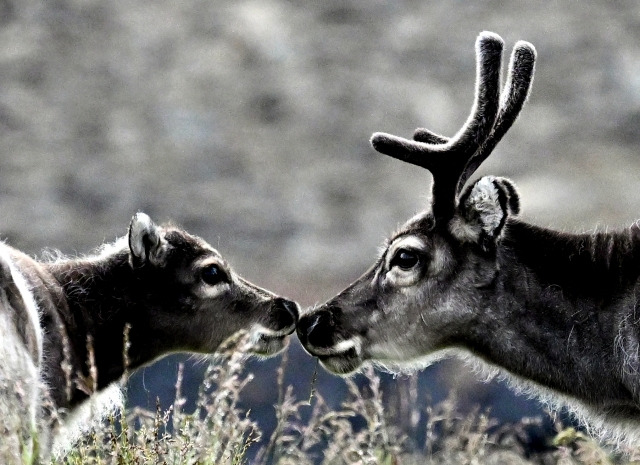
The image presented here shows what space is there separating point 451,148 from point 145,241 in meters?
2.47

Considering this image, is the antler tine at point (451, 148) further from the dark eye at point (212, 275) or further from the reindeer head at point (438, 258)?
the dark eye at point (212, 275)

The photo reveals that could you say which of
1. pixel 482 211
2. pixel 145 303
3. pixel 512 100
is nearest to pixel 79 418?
pixel 145 303

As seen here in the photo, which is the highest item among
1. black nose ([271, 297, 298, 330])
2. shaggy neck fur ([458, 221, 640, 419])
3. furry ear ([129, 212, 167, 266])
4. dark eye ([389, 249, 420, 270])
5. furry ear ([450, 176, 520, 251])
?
furry ear ([129, 212, 167, 266])

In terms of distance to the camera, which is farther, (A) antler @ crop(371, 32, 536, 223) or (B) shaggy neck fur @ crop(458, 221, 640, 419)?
(A) antler @ crop(371, 32, 536, 223)

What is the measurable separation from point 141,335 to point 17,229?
1530cm

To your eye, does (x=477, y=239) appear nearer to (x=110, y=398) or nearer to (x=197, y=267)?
(x=197, y=267)

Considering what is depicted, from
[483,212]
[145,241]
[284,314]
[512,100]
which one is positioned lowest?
[284,314]

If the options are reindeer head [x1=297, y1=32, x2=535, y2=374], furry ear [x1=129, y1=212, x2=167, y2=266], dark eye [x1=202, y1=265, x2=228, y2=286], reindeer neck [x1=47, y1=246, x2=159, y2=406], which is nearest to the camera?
reindeer head [x1=297, y1=32, x2=535, y2=374]

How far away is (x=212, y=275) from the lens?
1024 centimetres

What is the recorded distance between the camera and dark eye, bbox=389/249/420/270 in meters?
8.98

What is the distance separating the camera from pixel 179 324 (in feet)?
33.0

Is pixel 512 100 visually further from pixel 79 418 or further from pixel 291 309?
pixel 79 418

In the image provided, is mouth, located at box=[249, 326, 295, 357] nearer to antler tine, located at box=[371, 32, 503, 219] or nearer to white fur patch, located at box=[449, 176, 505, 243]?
antler tine, located at box=[371, 32, 503, 219]

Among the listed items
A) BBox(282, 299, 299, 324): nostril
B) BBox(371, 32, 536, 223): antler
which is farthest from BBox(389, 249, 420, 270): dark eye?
BBox(282, 299, 299, 324): nostril
